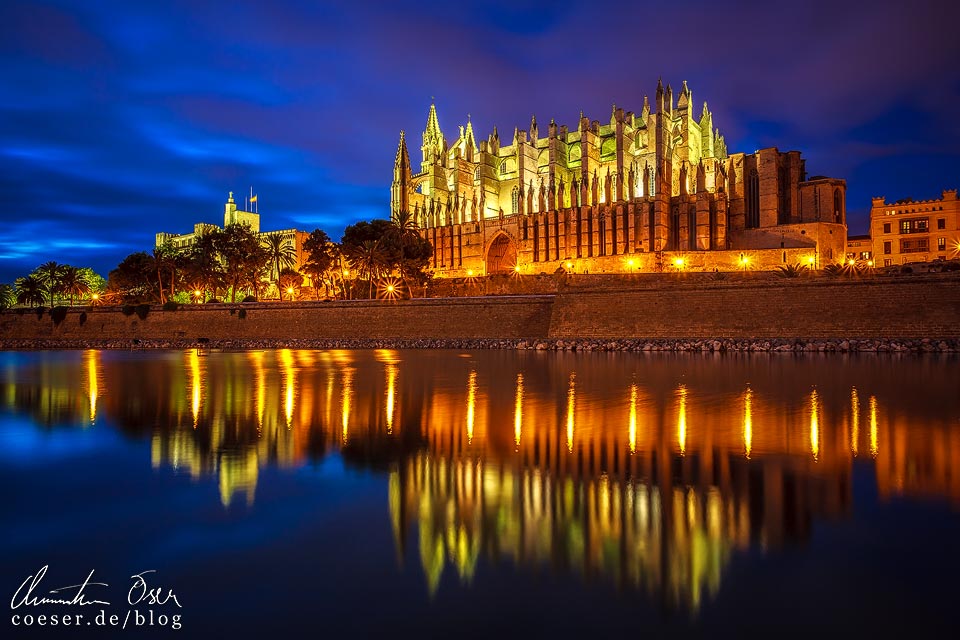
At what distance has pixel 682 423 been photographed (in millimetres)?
10133

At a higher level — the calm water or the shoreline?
the shoreline

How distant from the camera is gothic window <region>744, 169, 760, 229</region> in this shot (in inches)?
2221

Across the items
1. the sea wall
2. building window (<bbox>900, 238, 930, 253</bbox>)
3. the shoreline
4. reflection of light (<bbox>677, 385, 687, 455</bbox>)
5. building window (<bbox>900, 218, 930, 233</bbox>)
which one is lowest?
reflection of light (<bbox>677, 385, 687, 455</bbox>)

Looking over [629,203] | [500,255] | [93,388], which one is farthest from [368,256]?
[93,388]

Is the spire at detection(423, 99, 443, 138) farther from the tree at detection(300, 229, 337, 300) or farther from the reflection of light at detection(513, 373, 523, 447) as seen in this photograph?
the reflection of light at detection(513, 373, 523, 447)

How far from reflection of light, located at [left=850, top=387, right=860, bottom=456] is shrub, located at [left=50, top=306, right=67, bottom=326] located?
62.8 m

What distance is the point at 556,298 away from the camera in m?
39.2

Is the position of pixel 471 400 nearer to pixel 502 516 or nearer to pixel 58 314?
pixel 502 516

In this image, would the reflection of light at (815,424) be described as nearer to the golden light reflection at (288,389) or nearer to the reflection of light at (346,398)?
the reflection of light at (346,398)

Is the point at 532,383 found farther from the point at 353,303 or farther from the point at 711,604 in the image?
the point at 353,303

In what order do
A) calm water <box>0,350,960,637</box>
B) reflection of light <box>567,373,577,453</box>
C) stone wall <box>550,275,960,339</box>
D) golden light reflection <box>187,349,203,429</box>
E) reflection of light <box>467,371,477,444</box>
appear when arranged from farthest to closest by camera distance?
1. stone wall <box>550,275,960,339</box>
2. golden light reflection <box>187,349,203,429</box>
3. reflection of light <box>467,371,477,444</box>
4. reflection of light <box>567,373,577,453</box>
5. calm water <box>0,350,960,637</box>

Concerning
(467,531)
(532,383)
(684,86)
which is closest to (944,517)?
(467,531)

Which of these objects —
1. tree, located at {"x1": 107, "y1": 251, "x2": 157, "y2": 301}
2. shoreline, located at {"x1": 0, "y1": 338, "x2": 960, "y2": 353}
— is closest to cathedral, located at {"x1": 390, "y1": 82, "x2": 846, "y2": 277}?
shoreline, located at {"x1": 0, "y1": 338, "x2": 960, "y2": 353}

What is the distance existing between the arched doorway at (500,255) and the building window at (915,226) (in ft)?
133
